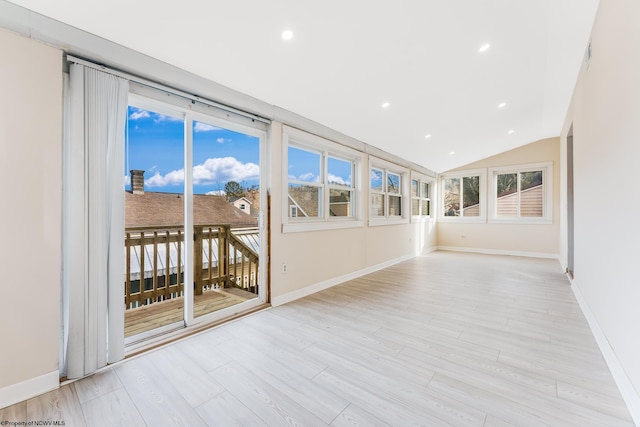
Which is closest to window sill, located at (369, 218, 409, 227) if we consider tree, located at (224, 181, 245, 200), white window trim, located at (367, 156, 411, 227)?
white window trim, located at (367, 156, 411, 227)

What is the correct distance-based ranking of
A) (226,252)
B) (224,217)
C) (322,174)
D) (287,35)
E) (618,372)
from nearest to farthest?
(618,372), (287,35), (224,217), (226,252), (322,174)

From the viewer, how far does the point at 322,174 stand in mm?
4125

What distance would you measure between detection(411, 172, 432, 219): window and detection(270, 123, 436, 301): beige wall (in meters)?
1.35

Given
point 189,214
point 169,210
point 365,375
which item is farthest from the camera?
point 169,210

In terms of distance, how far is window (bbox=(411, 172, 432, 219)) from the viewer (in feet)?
22.6

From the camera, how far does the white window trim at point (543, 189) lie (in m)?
6.66

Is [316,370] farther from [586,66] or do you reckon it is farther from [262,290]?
[586,66]

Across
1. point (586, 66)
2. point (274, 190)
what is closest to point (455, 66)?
point (586, 66)

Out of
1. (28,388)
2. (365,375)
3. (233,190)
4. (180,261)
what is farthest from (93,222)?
(365,375)

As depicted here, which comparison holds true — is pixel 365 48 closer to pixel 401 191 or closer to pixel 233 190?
pixel 233 190

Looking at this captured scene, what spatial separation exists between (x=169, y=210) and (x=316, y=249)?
6.28 ft

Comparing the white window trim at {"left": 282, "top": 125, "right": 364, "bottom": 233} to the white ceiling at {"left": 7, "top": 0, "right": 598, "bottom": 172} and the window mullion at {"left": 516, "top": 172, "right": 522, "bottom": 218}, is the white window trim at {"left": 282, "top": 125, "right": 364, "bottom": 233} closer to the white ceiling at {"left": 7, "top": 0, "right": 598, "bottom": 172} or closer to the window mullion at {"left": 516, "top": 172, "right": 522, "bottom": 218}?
the white ceiling at {"left": 7, "top": 0, "right": 598, "bottom": 172}

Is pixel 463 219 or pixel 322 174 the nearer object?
pixel 322 174


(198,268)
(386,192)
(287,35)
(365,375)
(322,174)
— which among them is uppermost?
(287,35)
